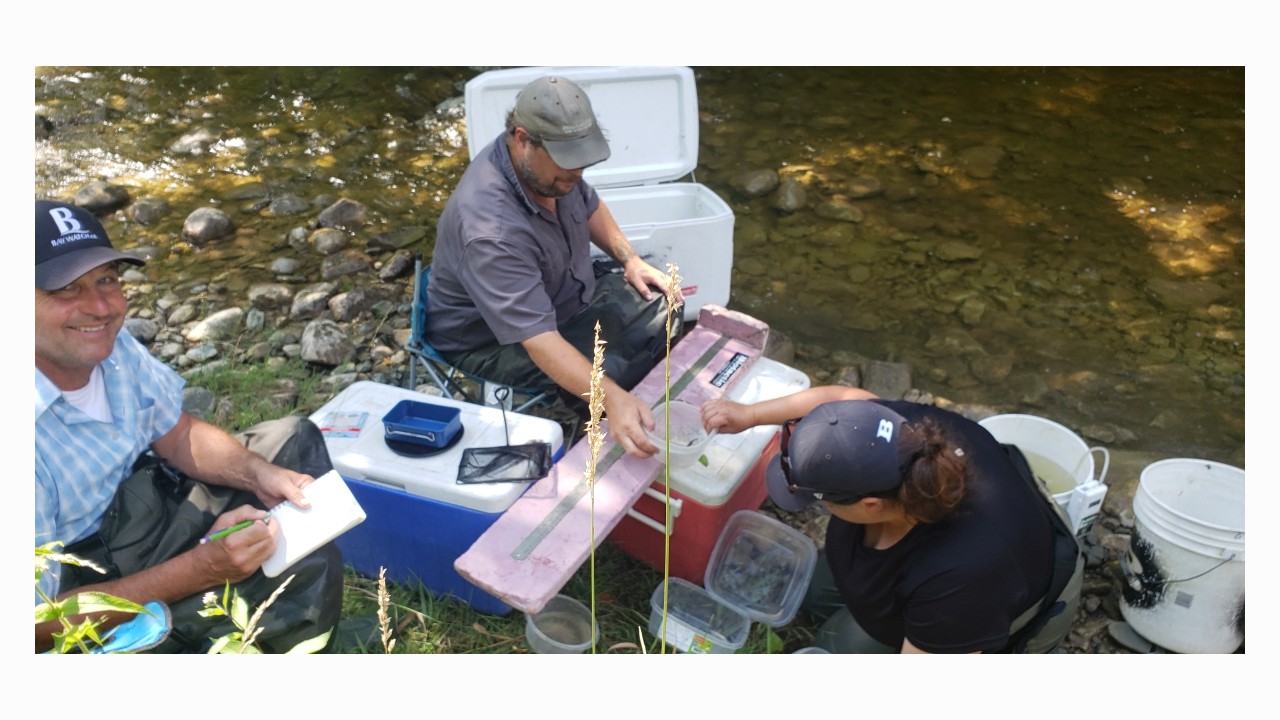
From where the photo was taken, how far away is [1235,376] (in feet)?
15.5

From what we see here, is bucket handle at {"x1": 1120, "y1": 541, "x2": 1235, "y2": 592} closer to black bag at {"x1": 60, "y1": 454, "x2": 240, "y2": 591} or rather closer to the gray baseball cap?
the gray baseball cap

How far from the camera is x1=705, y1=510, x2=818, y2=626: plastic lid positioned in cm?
322

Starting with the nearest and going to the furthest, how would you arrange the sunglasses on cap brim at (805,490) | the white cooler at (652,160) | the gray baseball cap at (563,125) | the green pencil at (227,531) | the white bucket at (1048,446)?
the sunglasses on cap brim at (805,490) → the green pencil at (227,531) → the gray baseball cap at (563,125) → the white bucket at (1048,446) → the white cooler at (652,160)

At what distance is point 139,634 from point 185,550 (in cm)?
44

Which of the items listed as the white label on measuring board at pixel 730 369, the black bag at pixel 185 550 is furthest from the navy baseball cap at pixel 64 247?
the white label on measuring board at pixel 730 369

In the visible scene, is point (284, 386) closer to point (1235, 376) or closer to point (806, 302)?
point (806, 302)

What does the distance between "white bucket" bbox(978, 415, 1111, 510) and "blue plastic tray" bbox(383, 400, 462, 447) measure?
189 centimetres

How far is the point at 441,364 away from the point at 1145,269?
405 centimetres

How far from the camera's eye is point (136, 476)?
8.84 feet

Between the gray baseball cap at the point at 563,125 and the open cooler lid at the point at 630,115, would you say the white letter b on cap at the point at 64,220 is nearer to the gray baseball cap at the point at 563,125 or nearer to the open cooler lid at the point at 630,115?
the gray baseball cap at the point at 563,125

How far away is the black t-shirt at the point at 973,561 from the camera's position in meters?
2.38

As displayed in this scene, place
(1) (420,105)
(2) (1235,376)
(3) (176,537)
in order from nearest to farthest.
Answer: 1. (3) (176,537)
2. (2) (1235,376)
3. (1) (420,105)

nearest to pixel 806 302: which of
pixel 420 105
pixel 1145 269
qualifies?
pixel 1145 269

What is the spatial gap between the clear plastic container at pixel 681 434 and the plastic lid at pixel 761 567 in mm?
319
